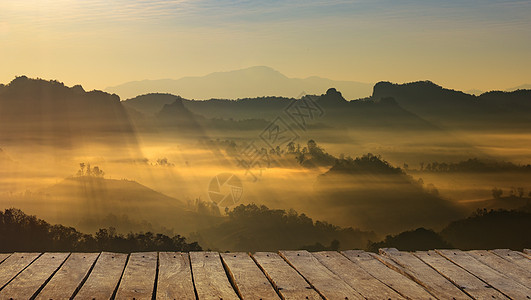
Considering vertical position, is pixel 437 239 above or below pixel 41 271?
A: below

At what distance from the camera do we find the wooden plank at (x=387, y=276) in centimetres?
385

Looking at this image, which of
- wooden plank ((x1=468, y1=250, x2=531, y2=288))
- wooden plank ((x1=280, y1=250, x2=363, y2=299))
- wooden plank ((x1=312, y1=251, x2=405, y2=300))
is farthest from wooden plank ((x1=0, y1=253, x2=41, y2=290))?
wooden plank ((x1=468, y1=250, x2=531, y2=288))

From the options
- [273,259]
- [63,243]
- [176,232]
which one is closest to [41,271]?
[273,259]

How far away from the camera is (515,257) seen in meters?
4.99

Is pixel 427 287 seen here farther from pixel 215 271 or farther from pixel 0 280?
pixel 0 280

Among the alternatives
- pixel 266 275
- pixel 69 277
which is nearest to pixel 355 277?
pixel 266 275

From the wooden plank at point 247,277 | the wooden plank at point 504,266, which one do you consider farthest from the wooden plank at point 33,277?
the wooden plank at point 504,266

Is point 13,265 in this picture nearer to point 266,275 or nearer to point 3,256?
point 3,256

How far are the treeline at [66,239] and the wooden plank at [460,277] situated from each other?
5.54 meters

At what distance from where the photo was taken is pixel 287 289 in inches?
150

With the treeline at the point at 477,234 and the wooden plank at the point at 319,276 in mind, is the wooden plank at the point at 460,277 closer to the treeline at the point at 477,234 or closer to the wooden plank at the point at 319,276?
the wooden plank at the point at 319,276

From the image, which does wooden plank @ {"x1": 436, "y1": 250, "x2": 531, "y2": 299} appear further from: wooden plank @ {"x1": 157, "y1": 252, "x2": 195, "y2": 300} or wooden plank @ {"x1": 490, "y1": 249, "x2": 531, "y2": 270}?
wooden plank @ {"x1": 157, "y1": 252, "x2": 195, "y2": 300}

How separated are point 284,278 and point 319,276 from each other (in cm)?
26

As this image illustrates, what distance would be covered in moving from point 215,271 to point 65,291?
1.04 meters
